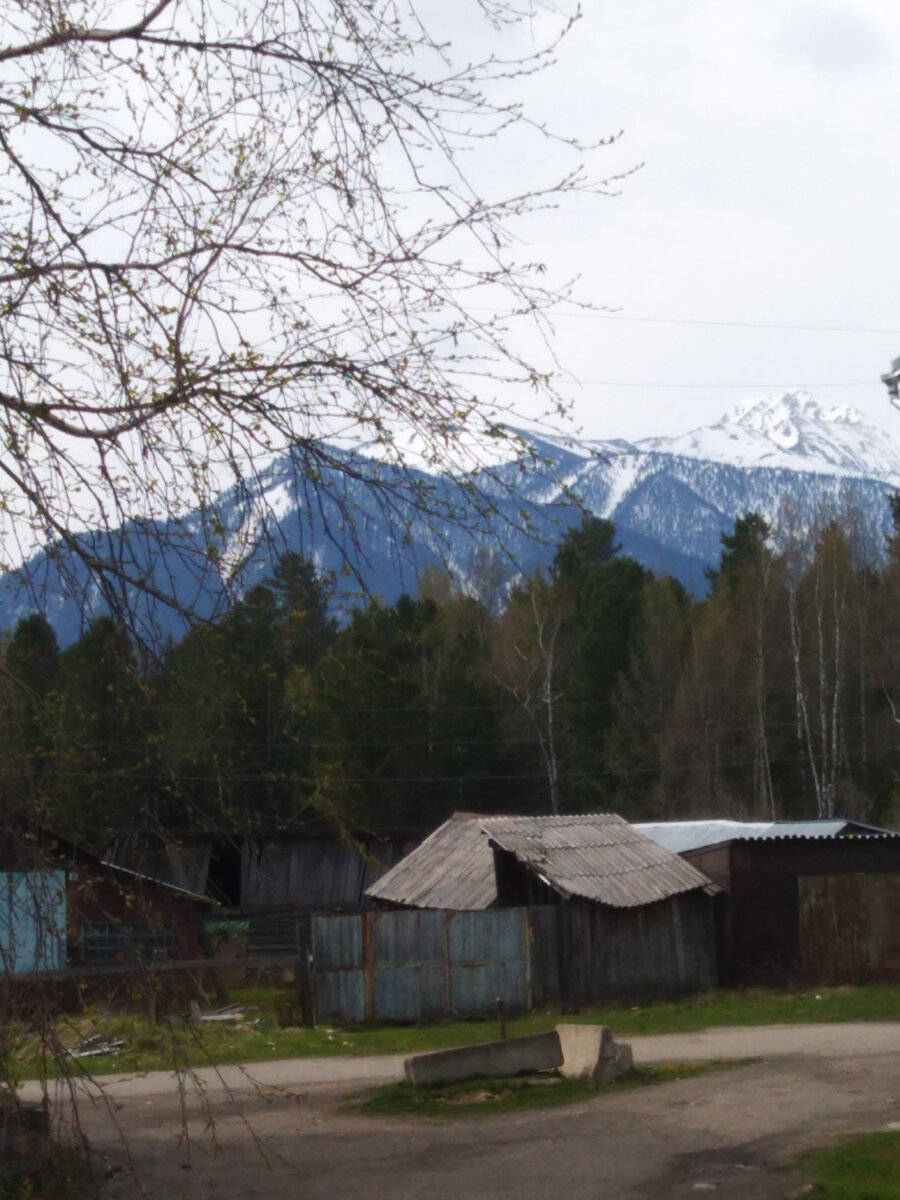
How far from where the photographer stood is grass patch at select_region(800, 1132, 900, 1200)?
8250 mm

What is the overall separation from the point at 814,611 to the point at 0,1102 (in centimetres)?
4566

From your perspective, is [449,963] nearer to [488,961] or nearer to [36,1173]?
[488,961]

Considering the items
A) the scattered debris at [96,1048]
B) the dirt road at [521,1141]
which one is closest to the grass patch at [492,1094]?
the dirt road at [521,1141]

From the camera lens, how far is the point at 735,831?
3055cm

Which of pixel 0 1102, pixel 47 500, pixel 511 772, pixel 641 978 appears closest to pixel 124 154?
pixel 47 500

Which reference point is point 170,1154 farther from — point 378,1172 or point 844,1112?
point 844,1112

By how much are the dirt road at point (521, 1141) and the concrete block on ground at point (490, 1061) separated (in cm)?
87

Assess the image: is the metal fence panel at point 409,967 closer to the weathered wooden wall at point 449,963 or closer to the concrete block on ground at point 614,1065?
the weathered wooden wall at point 449,963

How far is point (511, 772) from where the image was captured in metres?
51.2

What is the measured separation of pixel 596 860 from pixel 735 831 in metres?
6.18

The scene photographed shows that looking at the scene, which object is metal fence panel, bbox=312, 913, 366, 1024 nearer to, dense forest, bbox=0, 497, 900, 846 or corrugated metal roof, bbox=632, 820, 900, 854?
corrugated metal roof, bbox=632, 820, 900, 854

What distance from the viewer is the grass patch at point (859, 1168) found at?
8.25 metres

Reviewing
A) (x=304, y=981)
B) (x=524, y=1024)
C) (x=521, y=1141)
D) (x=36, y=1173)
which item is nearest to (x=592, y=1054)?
(x=521, y=1141)

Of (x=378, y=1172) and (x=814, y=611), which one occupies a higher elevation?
(x=814, y=611)
